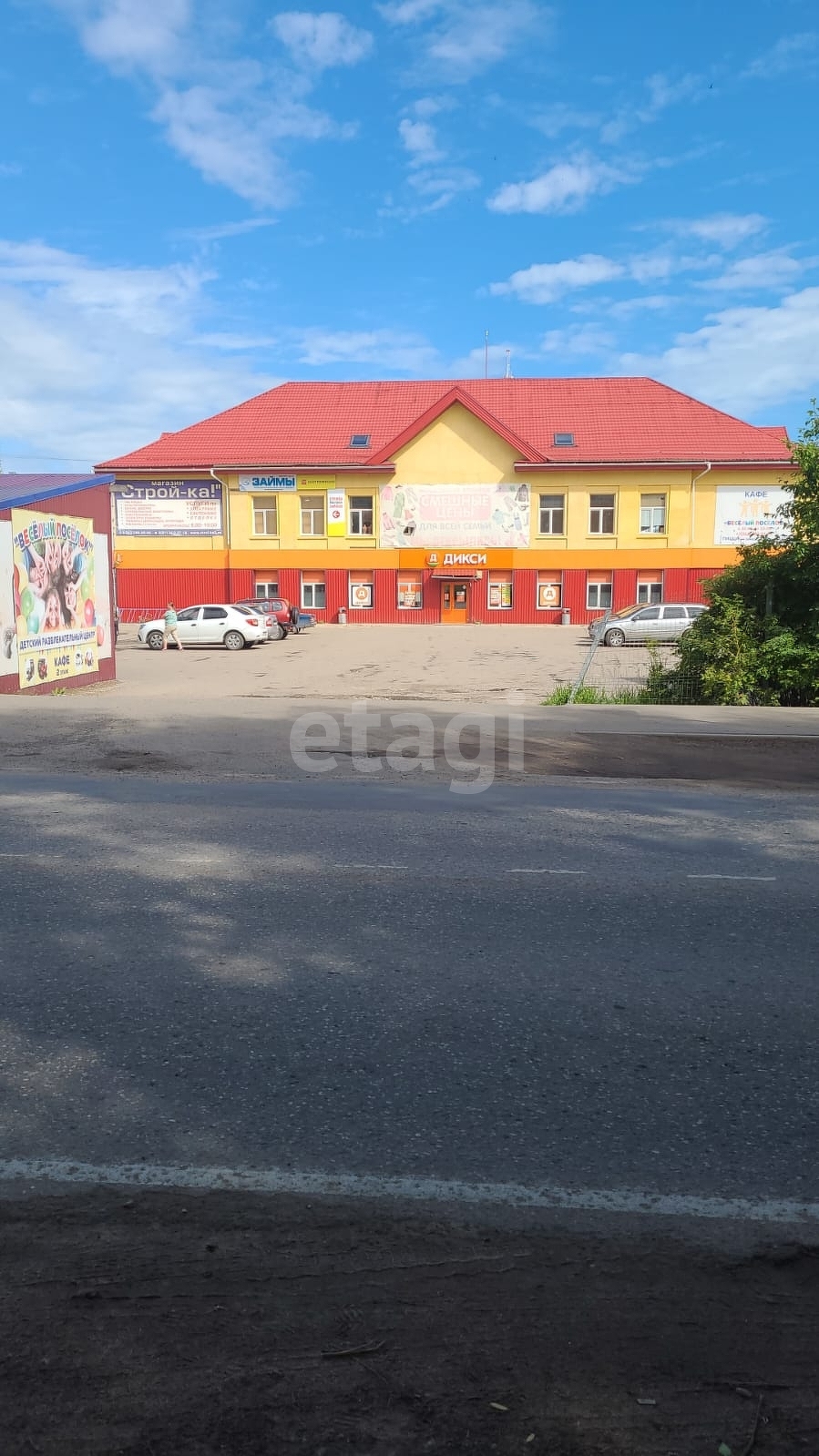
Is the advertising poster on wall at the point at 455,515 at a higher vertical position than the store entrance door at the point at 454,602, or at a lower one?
higher

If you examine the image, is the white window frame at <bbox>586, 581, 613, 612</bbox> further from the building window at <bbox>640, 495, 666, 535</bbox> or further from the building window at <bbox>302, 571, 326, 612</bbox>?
the building window at <bbox>302, 571, 326, 612</bbox>

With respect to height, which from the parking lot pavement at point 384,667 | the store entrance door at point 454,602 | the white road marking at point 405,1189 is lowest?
the white road marking at point 405,1189

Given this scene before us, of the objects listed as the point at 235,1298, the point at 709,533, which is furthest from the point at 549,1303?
the point at 709,533

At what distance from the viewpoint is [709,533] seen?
45.8 metres

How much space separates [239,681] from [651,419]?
3160cm

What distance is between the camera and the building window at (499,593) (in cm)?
4678

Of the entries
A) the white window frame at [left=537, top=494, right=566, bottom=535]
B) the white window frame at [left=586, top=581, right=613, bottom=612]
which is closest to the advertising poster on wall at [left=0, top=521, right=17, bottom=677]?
the white window frame at [left=537, top=494, right=566, bottom=535]

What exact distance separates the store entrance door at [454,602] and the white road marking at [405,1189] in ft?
144

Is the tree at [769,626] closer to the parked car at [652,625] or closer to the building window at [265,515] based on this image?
the parked car at [652,625]

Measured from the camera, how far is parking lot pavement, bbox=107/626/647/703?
2128 cm

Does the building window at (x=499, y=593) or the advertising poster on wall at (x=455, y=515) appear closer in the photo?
the advertising poster on wall at (x=455, y=515)

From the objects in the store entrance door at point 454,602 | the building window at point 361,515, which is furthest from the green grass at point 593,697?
the building window at point 361,515

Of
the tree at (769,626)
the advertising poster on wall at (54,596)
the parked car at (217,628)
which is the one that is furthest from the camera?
the parked car at (217,628)

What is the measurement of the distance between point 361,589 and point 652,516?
1317 centimetres
